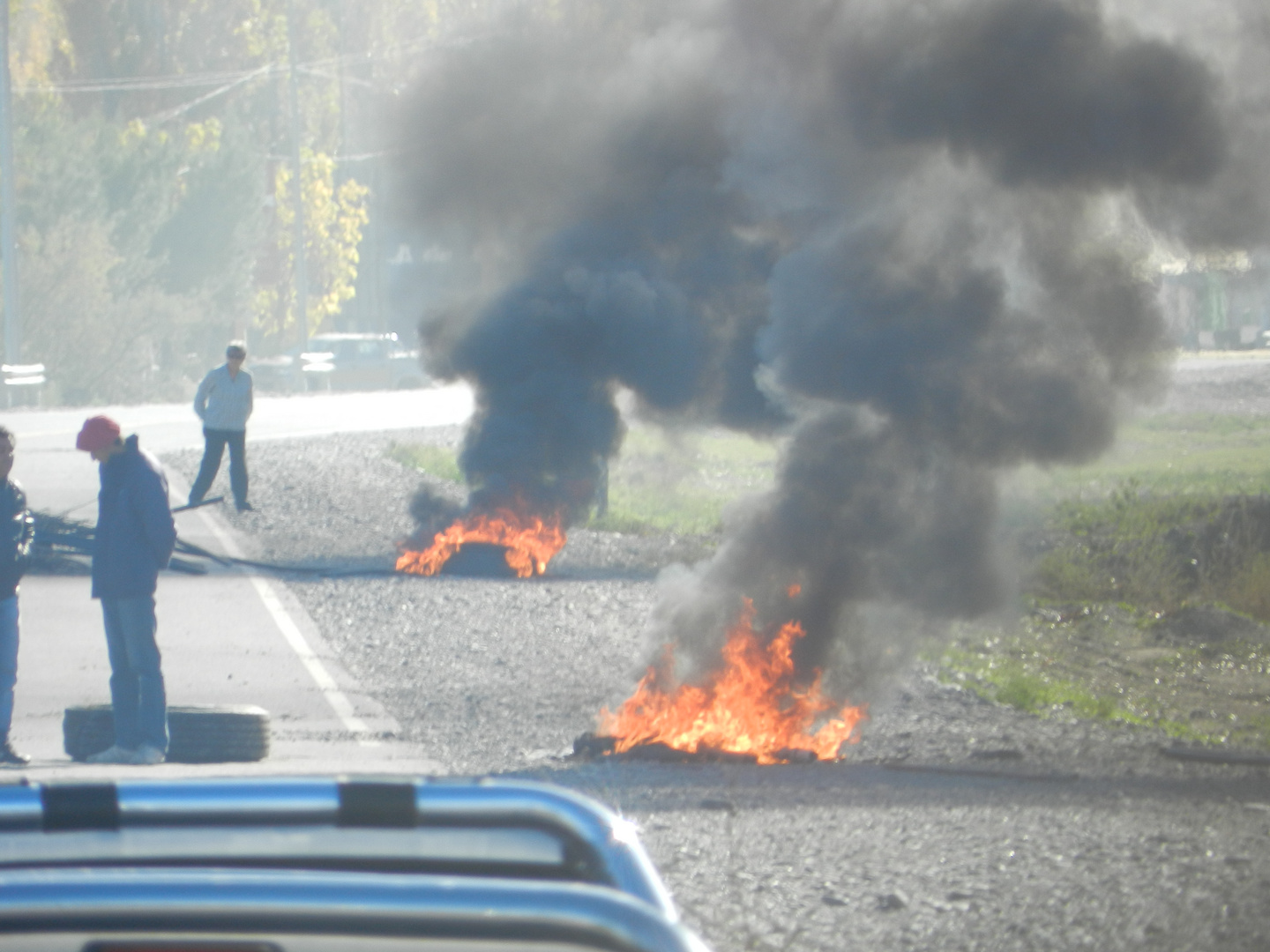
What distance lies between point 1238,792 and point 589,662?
4.98 m

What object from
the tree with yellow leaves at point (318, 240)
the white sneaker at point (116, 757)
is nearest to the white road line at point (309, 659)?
the white sneaker at point (116, 757)

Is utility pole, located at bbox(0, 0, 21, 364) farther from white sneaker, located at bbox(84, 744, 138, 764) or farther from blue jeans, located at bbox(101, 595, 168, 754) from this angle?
white sneaker, located at bbox(84, 744, 138, 764)

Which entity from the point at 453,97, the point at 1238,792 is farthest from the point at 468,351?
the point at 1238,792

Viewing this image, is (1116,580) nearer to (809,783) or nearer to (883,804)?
(809,783)

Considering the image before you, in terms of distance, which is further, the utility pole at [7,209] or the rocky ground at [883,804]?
the utility pole at [7,209]

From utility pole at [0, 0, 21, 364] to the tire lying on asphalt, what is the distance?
103ft

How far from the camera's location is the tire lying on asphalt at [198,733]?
8.21m

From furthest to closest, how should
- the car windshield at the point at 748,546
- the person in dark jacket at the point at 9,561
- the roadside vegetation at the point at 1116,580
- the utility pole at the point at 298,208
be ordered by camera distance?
the utility pole at the point at 298,208 < the roadside vegetation at the point at 1116,580 < the person in dark jacket at the point at 9,561 < the car windshield at the point at 748,546

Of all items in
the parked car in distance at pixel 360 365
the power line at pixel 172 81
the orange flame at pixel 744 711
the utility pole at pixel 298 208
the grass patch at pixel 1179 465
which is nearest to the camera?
the orange flame at pixel 744 711

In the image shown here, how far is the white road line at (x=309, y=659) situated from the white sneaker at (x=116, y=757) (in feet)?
4.01

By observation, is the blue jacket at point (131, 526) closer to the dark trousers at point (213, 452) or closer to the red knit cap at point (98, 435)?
the red knit cap at point (98, 435)

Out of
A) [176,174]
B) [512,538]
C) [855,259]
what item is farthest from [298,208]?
[855,259]

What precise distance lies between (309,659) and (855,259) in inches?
194

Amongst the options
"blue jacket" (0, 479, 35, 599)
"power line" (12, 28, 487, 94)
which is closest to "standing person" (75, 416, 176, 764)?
"blue jacket" (0, 479, 35, 599)
